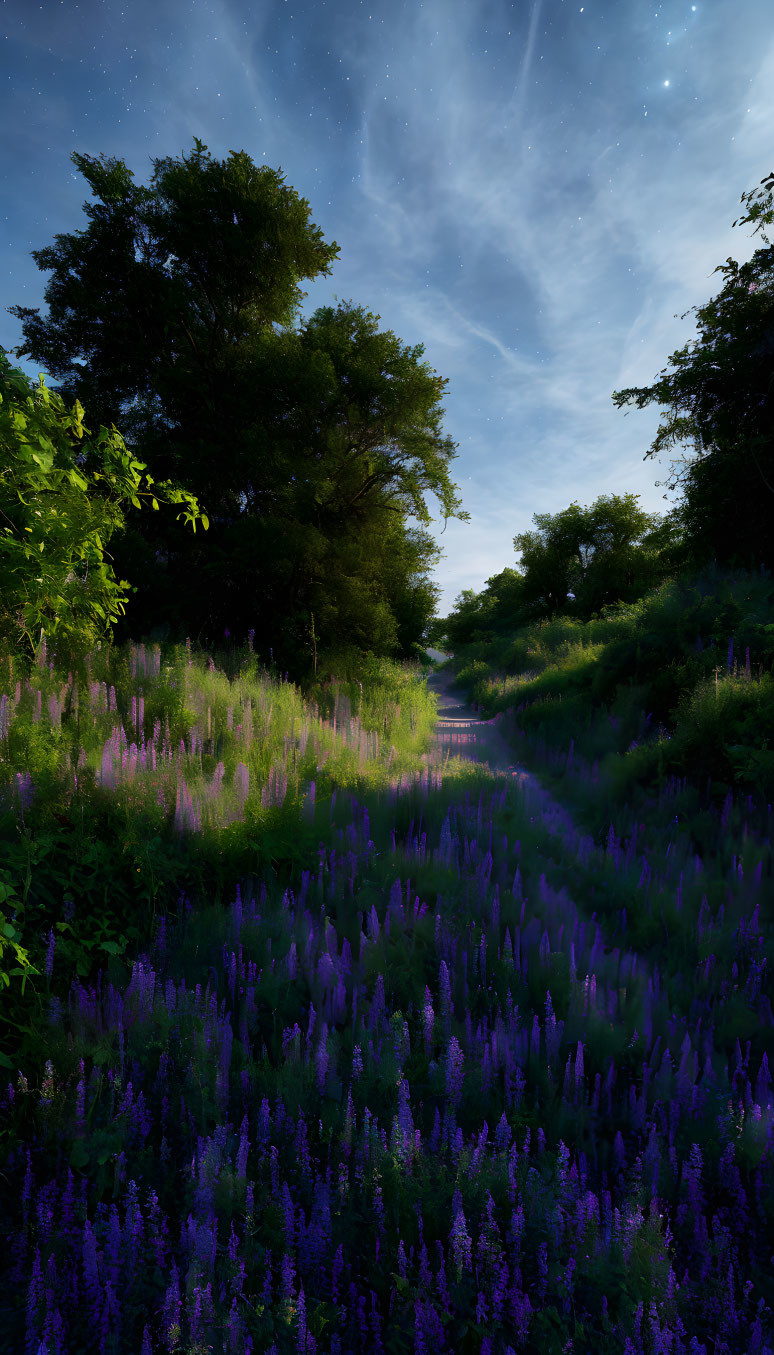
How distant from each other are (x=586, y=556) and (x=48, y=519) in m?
32.7

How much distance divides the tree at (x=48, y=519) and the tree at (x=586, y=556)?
90.1 ft

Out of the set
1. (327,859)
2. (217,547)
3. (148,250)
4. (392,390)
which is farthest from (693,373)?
(327,859)

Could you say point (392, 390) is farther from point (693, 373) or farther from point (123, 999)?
point (123, 999)

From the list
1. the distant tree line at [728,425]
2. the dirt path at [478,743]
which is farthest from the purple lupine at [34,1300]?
the distant tree line at [728,425]

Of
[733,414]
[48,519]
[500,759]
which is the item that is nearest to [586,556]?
[733,414]

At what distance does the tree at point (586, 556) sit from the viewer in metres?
29.8

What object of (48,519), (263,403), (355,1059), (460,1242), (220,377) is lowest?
(460,1242)

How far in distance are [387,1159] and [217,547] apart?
990 cm

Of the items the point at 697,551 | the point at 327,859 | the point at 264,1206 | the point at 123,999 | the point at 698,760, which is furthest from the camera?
the point at 697,551

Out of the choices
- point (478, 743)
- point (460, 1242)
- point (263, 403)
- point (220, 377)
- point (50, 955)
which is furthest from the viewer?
point (220, 377)

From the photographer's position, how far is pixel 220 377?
37.7 feet

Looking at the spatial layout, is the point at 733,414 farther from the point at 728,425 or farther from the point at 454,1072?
the point at 454,1072

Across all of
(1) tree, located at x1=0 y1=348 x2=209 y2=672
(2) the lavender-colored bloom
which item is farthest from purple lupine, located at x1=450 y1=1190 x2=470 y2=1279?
(1) tree, located at x1=0 y1=348 x2=209 y2=672

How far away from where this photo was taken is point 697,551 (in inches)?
476
